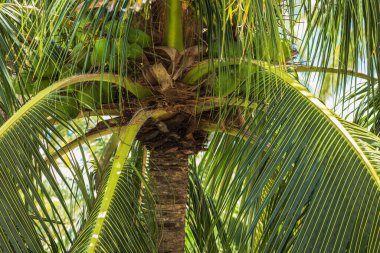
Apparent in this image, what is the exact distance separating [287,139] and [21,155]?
920mm

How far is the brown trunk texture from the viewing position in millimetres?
3275

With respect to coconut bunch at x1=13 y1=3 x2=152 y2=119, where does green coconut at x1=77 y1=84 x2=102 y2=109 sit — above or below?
below

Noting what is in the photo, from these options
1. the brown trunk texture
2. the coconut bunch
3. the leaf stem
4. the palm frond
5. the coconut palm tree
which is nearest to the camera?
the palm frond

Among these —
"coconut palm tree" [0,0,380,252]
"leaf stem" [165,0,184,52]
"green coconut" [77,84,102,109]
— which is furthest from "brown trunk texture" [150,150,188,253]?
"leaf stem" [165,0,184,52]

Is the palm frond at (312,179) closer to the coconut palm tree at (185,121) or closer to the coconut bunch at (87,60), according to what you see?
the coconut palm tree at (185,121)

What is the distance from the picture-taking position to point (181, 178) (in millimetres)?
3371

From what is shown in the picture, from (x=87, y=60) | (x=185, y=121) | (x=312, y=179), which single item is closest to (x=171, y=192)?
(x=185, y=121)

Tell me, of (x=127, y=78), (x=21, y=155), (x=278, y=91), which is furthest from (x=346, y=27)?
(x=21, y=155)

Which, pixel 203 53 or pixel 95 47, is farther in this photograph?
pixel 203 53

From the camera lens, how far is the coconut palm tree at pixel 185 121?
2221mm

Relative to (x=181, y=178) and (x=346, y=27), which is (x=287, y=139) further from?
(x=181, y=178)

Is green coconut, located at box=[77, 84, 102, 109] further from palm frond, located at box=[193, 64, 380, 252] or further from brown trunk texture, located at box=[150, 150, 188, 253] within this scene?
palm frond, located at box=[193, 64, 380, 252]

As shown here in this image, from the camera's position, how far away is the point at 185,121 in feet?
10.5

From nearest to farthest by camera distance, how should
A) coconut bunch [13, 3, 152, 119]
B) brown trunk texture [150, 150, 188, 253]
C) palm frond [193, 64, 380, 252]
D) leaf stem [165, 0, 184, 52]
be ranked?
palm frond [193, 64, 380, 252]
coconut bunch [13, 3, 152, 119]
leaf stem [165, 0, 184, 52]
brown trunk texture [150, 150, 188, 253]
